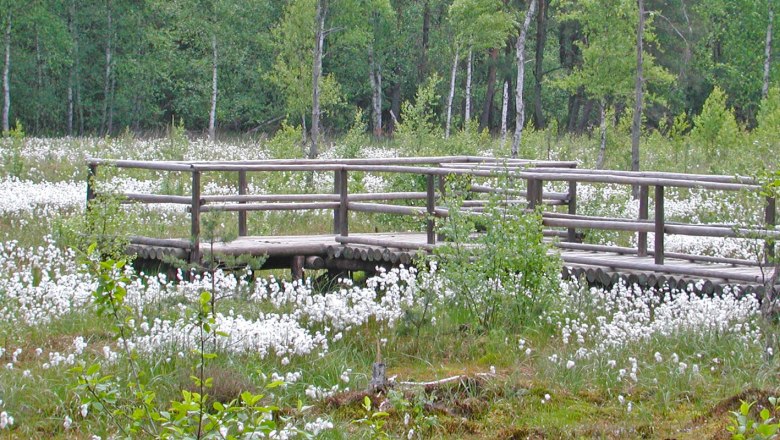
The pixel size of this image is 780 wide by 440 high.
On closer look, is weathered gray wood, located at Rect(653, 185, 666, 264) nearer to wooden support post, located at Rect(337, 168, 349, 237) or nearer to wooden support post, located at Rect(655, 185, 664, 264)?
wooden support post, located at Rect(655, 185, 664, 264)

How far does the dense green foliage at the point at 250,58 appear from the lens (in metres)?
46.8

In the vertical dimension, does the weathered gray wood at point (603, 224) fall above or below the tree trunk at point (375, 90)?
below

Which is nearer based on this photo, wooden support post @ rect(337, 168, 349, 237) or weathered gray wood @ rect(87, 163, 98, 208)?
weathered gray wood @ rect(87, 163, 98, 208)

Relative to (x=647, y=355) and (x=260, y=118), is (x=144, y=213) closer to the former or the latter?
(x=647, y=355)

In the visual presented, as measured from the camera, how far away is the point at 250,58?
54062 mm

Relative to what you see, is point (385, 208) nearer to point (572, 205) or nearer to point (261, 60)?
point (572, 205)

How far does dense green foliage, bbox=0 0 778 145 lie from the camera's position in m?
46.8

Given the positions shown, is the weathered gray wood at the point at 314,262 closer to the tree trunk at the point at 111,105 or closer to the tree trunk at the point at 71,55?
the tree trunk at the point at 71,55

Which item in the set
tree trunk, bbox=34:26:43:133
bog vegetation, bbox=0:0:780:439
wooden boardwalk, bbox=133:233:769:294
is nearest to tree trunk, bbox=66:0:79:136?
tree trunk, bbox=34:26:43:133

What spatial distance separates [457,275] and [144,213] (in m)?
9.28

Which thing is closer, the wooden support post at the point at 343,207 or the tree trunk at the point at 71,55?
the wooden support post at the point at 343,207

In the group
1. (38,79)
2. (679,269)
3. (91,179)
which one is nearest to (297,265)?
(91,179)

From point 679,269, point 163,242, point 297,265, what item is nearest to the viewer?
point 679,269

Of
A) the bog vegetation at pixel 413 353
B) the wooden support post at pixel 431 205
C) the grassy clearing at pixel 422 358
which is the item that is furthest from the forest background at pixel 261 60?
the grassy clearing at pixel 422 358
